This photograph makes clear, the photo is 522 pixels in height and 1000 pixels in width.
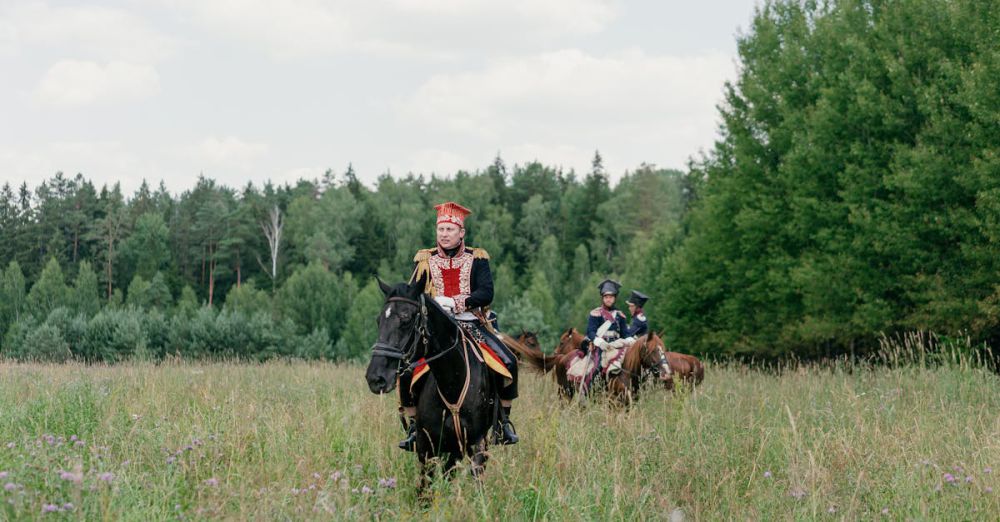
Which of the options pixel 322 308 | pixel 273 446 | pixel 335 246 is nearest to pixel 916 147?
pixel 273 446

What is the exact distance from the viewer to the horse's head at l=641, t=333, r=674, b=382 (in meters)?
11.1

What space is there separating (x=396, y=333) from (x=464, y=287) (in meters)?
1.52

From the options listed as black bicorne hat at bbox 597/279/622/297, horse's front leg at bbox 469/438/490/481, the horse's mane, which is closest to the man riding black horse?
horse's front leg at bbox 469/438/490/481

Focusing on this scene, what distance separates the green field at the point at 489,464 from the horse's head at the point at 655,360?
47 cm

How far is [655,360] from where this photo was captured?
437 inches

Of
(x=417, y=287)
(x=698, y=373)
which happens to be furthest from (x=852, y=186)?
(x=417, y=287)

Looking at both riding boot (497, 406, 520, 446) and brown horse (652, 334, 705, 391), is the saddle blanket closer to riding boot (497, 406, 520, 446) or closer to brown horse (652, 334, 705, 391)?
riding boot (497, 406, 520, 446)

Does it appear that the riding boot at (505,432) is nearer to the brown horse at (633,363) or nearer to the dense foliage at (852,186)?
the brown horse at (633,363)

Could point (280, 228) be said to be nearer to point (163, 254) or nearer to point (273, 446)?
point (163, 254)

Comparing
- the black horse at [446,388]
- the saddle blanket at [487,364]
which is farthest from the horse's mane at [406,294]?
the saddle blanket at [487,364]

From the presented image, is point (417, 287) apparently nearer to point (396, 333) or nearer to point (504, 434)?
point (396, 333)

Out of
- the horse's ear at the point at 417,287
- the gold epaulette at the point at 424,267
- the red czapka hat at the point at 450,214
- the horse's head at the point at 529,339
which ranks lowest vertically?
the horse's head at the point at 529,339

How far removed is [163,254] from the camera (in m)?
94.9

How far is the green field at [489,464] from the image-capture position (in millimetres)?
5027
